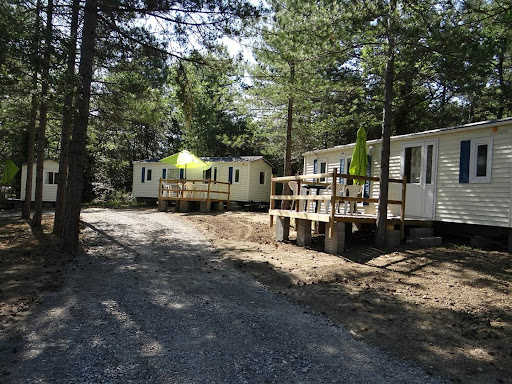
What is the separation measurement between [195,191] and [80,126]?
10.4 m

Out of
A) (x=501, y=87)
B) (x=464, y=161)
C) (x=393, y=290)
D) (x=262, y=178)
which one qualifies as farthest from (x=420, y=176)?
(x=262, y=178)

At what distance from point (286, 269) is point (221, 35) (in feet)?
16.6

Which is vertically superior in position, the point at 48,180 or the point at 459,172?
the point at 459,172

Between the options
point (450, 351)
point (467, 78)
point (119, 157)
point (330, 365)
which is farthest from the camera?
point (119, 157)

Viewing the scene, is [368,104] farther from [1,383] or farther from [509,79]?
[1,383]

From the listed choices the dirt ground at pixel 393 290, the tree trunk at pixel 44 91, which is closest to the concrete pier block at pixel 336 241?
the dirt ground at pixel 393 290

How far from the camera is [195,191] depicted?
18.1m

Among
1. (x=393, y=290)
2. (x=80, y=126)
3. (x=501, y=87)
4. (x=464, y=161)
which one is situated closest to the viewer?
(x=393, y=290)

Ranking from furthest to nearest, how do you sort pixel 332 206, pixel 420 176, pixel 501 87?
pixel 501 87, pixel 420 176, pixel 332 206

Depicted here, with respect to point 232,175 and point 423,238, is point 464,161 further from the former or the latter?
point 232,175

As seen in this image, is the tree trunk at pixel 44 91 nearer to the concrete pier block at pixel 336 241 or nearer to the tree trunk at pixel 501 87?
the concrete pier block at pixel 336 241

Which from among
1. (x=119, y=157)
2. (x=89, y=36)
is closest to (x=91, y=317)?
(x=89, y=36)

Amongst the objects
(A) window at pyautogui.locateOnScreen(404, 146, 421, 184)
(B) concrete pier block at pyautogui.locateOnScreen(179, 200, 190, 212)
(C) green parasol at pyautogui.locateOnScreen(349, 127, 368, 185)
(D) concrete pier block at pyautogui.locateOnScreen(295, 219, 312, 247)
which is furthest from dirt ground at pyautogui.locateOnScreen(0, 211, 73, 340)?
(A) window at pyautogui.locateOnScreen(404, 146, 421, 184)

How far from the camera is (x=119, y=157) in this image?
1176 inches
